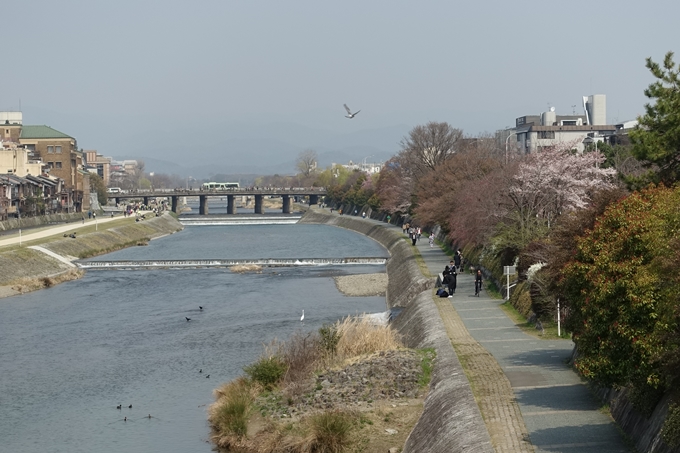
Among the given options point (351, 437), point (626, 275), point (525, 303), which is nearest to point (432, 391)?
point (351, 437)

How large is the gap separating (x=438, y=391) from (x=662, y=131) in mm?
10343

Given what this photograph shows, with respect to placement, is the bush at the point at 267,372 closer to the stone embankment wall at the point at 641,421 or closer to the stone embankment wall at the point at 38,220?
the stone embankment wall at the point at 641,421

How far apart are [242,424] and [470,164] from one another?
58.4 metres

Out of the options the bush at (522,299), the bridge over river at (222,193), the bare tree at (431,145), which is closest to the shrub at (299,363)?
the bush at (522,299)

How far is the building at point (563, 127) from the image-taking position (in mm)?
130000

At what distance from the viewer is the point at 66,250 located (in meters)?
87.9

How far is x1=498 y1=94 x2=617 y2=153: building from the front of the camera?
130 m

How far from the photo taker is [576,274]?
21.5 meters

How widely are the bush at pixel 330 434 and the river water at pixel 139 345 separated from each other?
14.0 ft

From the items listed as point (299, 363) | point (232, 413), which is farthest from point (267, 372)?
point (232, 413)

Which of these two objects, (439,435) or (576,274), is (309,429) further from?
(576,274)

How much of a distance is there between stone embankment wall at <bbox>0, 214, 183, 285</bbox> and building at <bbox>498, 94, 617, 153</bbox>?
48.4 meters

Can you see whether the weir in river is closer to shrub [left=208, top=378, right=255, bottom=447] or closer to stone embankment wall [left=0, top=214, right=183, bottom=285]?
stone embankment wall [left=0, top=214, right=183, bottom=285]

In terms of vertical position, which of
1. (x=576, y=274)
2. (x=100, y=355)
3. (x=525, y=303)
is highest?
(x=576, y=274)
